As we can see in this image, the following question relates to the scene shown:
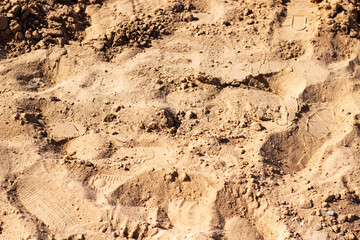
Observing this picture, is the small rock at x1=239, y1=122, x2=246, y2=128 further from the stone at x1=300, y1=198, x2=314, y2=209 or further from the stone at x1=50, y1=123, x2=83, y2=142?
the stone at x1=50, y1=123, x2=83, y2=142

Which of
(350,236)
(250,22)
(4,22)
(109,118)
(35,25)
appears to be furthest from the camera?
(250,22)

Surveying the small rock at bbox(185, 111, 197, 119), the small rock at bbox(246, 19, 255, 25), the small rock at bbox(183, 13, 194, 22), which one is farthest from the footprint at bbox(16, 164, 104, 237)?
the small rock at bbox(246, 19, 255, 25)

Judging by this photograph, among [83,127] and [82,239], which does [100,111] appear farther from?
[82,239]

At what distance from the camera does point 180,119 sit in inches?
153

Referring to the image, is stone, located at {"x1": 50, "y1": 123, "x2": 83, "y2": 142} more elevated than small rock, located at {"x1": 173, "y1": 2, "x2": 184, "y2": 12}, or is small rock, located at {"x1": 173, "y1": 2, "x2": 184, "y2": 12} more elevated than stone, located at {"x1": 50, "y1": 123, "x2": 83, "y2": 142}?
small rock, located at {"x1": 173, "y1": 2, "x2": 184, "y2": 12}

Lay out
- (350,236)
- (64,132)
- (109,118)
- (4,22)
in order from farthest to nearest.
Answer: (4,22) → (109,118) → (64,132) → (350,236)

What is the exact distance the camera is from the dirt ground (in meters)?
3.23

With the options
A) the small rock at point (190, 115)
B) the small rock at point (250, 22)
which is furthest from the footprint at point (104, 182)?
the small rock at point (250, 22)

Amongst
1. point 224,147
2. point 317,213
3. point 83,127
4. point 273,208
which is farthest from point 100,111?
point 317,213

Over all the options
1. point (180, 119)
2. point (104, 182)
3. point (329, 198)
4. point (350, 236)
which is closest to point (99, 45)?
point (180, 119)

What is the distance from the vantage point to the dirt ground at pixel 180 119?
323 cm

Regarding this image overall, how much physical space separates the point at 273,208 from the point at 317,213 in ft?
1.06

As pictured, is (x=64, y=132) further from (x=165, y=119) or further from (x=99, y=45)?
(x=99, y=45)

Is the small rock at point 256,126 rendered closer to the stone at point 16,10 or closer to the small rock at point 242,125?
the small rock at point 242,125
